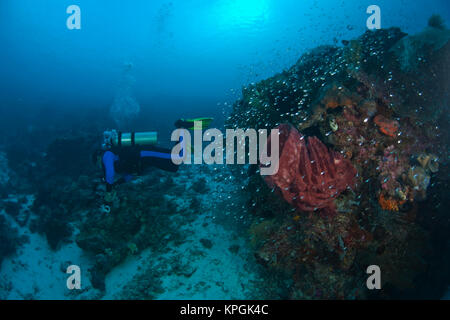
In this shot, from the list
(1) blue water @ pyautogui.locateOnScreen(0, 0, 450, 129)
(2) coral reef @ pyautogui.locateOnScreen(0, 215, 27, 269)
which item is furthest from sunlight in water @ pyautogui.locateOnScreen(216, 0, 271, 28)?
(2) coral reef @ pyautogui.locateOnScreen(0, 215, 27, 269)

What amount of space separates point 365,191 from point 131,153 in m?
6.25

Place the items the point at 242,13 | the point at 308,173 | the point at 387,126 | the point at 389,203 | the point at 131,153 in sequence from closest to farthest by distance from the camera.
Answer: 1. the point at 308,173
2. the point at 389,203
3. the point at 387,126
4. the point at 131,153
5. the point at 242,13

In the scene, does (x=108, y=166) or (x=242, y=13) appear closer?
(x=108, y=166)

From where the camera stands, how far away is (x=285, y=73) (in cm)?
798

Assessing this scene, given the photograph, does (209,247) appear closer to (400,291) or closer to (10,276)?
(400,291)

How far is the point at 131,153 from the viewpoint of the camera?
6.96 metres

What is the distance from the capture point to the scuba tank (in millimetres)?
6969

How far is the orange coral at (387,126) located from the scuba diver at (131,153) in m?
5.05

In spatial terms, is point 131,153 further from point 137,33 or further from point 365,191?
point 137,33

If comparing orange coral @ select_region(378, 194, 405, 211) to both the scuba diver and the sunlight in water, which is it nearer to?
the scuba diver

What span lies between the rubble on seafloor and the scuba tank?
3761 mm

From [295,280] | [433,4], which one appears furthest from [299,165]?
[433,4]

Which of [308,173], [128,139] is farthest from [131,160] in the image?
[308,173]

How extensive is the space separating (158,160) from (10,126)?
825 inches
